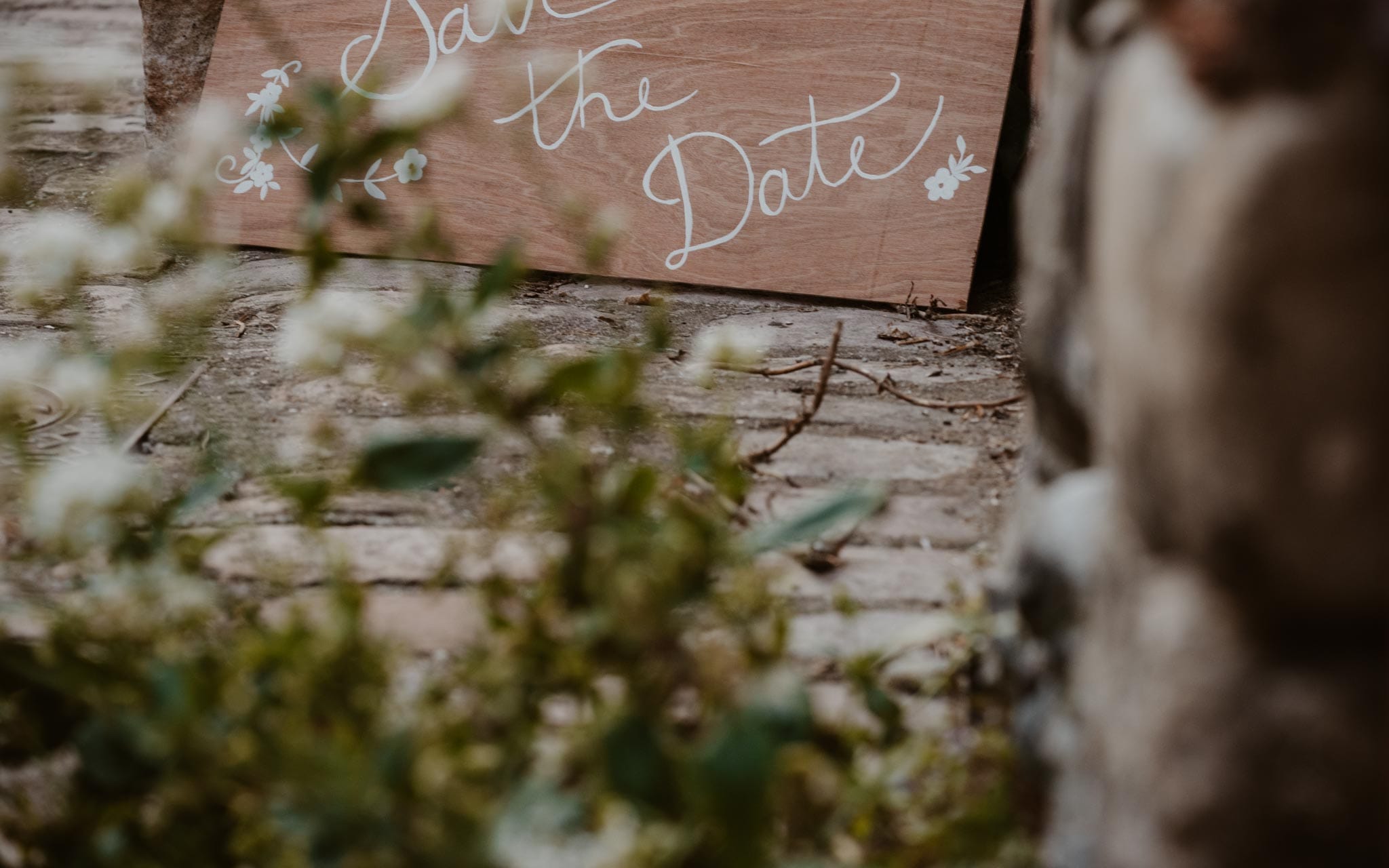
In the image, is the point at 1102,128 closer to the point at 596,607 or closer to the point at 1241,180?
the point at 1241,180

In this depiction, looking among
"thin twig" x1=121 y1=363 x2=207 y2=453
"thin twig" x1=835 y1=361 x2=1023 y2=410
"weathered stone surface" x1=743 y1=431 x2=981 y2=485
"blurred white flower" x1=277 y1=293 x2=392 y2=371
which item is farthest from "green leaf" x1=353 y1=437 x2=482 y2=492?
"thin twig" x1=835 y1=361 x2=1023 y2=410

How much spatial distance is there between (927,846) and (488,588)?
37 centimetres

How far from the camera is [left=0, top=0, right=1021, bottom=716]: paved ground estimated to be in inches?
48.8

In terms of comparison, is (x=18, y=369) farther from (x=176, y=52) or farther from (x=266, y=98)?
(x=176, y=52)

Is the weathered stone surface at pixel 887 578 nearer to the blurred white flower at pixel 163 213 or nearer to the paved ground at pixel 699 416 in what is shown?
the paved ground at pixel 699 416

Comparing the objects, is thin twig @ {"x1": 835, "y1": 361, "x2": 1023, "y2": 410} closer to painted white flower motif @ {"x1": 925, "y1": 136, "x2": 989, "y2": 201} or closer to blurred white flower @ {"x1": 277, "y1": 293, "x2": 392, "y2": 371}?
painted white flower motif @ {"x1": 925, "y1": 136, "x2": 989, "y2": 201}

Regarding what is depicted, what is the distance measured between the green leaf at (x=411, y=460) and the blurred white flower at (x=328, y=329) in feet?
0.28

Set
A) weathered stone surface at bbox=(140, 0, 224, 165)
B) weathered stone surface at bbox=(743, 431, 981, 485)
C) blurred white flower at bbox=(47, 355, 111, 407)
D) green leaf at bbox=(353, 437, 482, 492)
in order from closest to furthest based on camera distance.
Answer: green leaf at bbox=(353, 437, 482, 492) → blurred white flower at bbox=(47, 355, 111, 407) → weathered stone surface at bbox=(743, 431, 981, 485) → weathered stone surface at bbox=(140, 0, 224, 165)

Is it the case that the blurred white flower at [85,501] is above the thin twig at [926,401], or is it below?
above

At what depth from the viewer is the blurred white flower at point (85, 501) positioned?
2.86 ft

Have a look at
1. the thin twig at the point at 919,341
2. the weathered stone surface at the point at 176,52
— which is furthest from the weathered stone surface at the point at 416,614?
the weathered stone surface at the point at 176,52

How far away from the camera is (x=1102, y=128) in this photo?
65 cm

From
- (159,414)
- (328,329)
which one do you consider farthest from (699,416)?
(328,329)

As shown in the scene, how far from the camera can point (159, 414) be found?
5.49ft
